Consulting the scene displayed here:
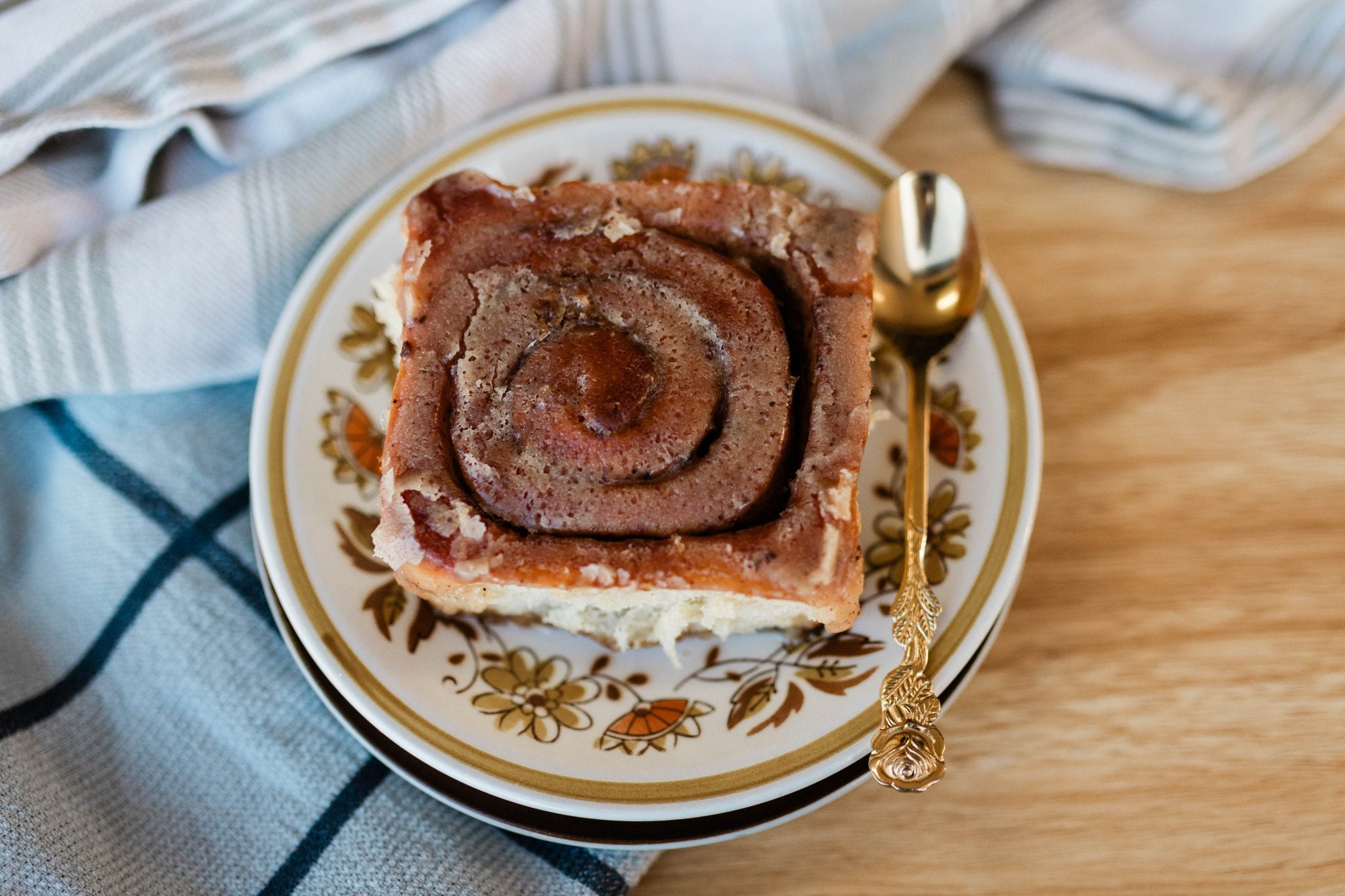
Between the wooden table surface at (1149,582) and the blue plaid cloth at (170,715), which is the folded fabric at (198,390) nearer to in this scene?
the blue plaid cloth at (170,715)

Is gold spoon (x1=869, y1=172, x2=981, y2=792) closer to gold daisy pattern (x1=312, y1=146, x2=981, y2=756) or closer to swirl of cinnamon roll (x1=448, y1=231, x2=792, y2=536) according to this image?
gold daisy pattern (x1=312, y1=146, x2=981, y2=756)

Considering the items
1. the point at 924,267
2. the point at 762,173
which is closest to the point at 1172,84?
the point at 924,267

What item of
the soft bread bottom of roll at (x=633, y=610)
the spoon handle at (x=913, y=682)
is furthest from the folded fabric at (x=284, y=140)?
the spoon handle at (x=913, y=682)

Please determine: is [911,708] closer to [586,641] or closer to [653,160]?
[586,641]

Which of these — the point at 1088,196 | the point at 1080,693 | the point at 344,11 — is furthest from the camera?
the point at 1088,196

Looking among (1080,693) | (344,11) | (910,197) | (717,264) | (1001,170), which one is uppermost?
(344,11)

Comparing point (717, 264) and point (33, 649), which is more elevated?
point (717, 264)

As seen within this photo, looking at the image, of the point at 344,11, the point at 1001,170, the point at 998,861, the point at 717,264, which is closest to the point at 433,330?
the point at 717,264

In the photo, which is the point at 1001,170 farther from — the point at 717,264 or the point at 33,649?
the point at 33,649
